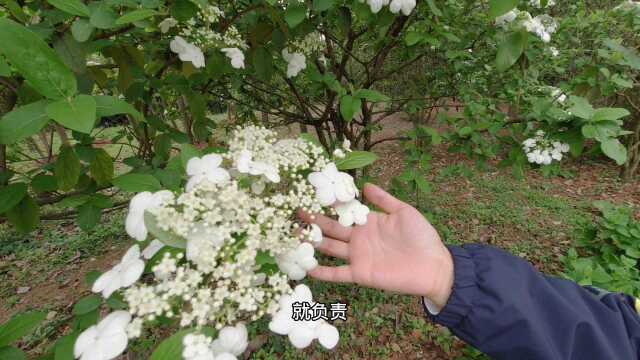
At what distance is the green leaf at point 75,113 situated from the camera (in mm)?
716

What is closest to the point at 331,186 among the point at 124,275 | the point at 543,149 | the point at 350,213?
the point at 350,213

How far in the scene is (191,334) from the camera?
2.31 feet

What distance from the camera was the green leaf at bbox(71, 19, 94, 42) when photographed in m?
0.95

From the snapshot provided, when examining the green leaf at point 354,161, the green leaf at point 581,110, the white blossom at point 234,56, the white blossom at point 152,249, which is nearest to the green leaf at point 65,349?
the white blossom at point 152,249

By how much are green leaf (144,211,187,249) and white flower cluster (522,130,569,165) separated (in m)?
1.61

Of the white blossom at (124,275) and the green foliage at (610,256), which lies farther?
the green foliage at (610,256)

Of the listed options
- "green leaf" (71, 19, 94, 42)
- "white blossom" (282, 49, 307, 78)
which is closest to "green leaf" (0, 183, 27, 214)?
"green leaf" (71, 19, 94, 42)

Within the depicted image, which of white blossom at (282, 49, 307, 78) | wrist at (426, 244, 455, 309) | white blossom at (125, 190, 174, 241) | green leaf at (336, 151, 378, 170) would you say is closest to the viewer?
white blossom at (125, 190, 174, 241)

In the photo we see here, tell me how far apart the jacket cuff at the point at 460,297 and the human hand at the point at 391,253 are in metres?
0.04

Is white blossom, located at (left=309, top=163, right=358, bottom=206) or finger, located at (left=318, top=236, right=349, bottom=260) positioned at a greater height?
white blossom, located at (left=309, top=163, right=358, bottom=206)

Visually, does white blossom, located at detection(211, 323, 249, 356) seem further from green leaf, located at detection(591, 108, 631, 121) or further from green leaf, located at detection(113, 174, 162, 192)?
green leaf, located at detection(591, 108, 631, 121)

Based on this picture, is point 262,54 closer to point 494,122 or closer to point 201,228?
point 201,228

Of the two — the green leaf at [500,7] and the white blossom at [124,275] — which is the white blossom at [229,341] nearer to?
the white blossom at [124,275]

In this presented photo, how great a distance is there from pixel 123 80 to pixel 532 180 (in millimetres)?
5706
